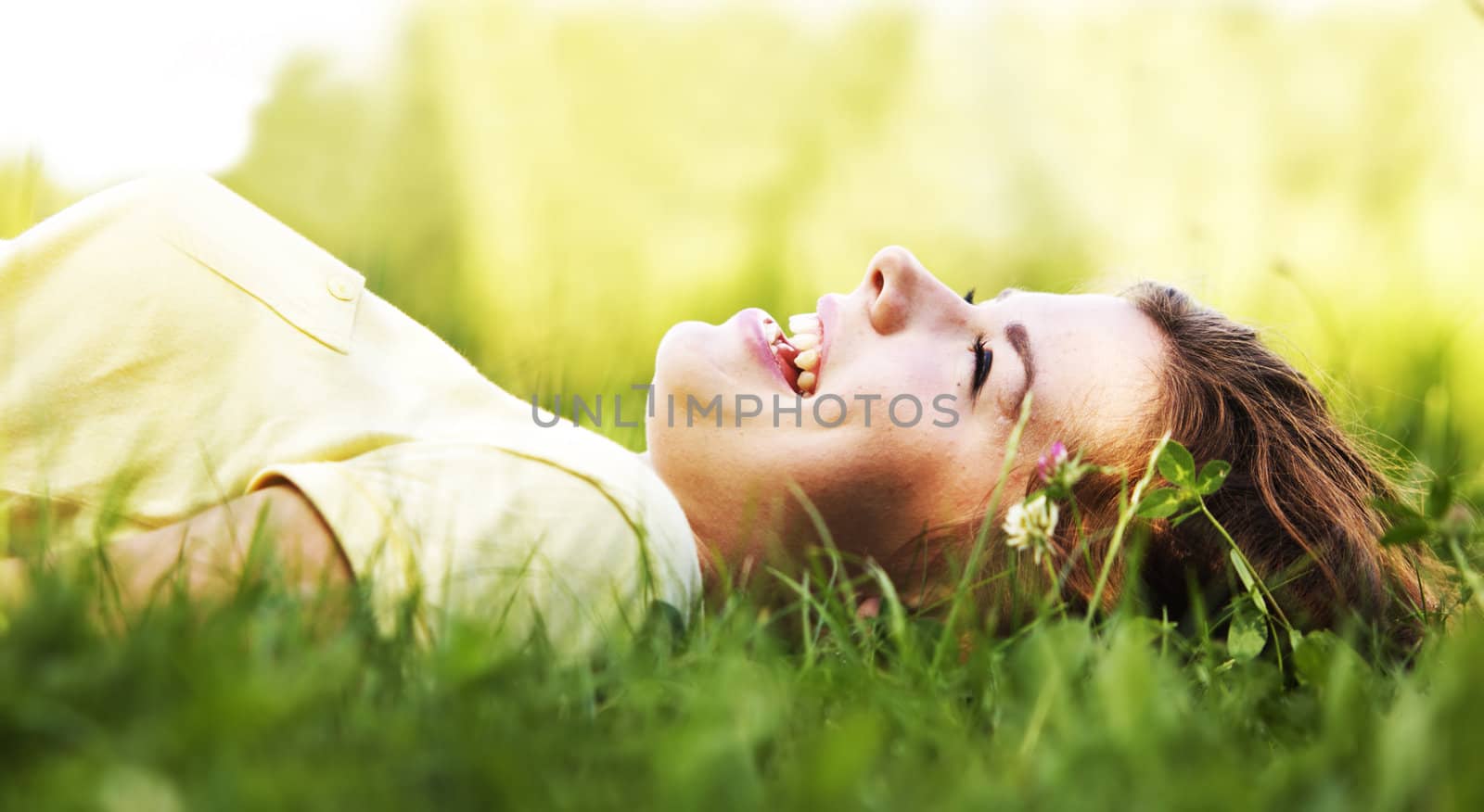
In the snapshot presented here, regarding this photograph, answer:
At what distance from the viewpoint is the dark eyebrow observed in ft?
6.09

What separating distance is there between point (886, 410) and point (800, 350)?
1.09 ft

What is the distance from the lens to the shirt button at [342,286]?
1870 mm

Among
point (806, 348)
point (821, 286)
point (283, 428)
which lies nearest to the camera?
point (283, 428)

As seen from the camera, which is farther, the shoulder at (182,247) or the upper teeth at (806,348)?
the upper teeth at (806,348)

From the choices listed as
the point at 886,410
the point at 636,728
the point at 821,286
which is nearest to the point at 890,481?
the point at 886,410

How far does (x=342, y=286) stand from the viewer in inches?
74.3

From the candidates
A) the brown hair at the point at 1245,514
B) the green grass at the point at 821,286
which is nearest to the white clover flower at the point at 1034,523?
the green grass at the point at 821,286

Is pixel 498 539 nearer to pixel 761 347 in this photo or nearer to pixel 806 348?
pixel 761 347

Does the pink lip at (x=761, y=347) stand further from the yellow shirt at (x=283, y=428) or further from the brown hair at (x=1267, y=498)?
the brown hair at (x=1267, y=498)

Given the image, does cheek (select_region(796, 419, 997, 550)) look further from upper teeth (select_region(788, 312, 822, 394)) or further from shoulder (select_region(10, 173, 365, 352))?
shoulder (select_region(10, 173, 365, 352))

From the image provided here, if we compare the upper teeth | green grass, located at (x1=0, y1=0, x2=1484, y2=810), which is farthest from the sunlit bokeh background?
the upper teeth

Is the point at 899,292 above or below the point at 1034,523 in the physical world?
above

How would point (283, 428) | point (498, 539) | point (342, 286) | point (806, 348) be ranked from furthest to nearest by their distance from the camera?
point (806, 348) → point (342, 286) → point (283, 428) → point (498, 539)

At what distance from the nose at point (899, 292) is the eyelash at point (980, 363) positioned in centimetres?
9
